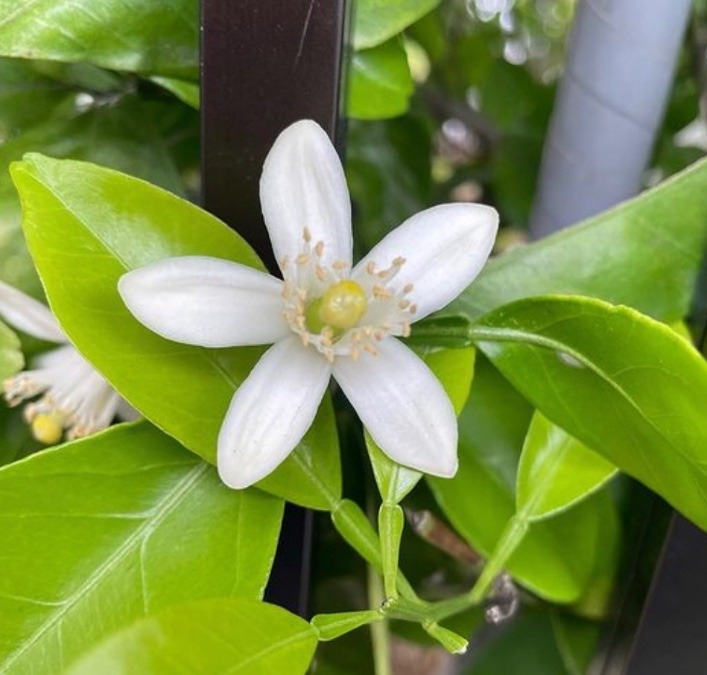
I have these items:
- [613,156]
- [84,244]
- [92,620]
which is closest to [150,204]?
[84,244]

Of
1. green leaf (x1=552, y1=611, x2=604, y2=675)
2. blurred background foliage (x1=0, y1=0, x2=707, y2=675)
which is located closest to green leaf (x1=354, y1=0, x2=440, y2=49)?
blurred background foliage (x1=0, y1=0, x2=707, y2=675)

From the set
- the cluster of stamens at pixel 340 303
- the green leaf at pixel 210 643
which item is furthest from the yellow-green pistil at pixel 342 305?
the green leaf at pixel 210 643

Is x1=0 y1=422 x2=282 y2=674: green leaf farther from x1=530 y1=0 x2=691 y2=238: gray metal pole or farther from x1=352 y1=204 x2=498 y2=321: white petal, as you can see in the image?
x1=530 y1=0 x2=691 y2=238: gray metal pole

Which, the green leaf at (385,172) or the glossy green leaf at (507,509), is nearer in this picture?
the glossy green leaf at (507,509)

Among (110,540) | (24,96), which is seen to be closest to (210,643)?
(110,540)

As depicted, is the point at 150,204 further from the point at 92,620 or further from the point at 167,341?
the point at 92,620

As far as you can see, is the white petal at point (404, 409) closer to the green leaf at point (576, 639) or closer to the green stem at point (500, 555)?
the green stem at point (500, 555)

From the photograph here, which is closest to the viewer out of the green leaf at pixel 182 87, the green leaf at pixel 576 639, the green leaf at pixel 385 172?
the green leaf at pixel 182 87
